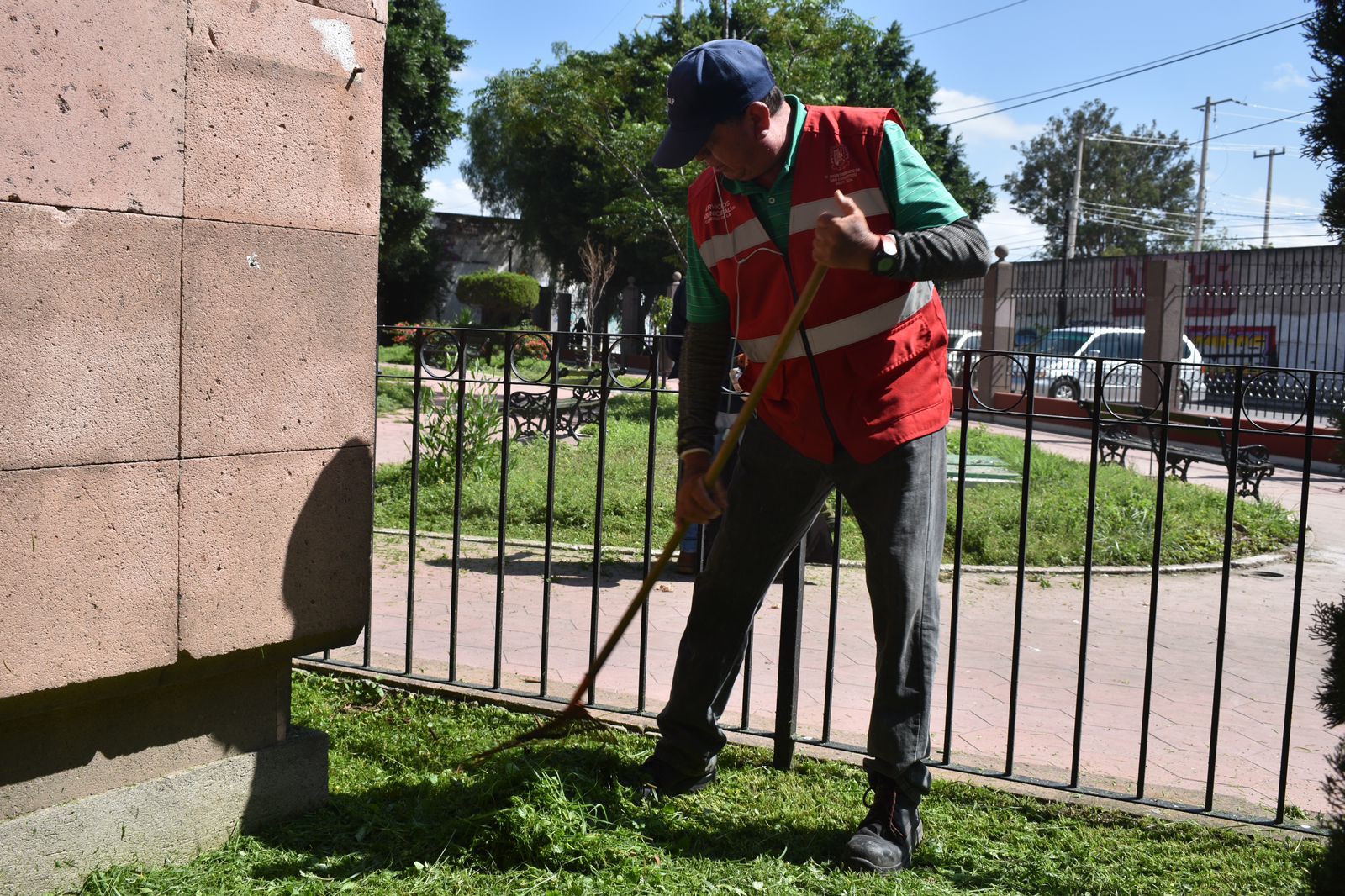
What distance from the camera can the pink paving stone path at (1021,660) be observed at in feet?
14.3

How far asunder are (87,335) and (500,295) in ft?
104

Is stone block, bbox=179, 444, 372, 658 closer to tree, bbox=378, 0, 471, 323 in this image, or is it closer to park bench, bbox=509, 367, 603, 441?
park bench, bbox=509, 367, 603, 441

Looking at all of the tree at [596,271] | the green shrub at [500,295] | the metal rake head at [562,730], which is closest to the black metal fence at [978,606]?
the metal rake head at [562,730]

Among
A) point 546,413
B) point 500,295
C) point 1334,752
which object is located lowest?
point 1334,752

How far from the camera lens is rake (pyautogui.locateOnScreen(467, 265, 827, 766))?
271 cm

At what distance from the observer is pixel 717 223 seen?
313cm

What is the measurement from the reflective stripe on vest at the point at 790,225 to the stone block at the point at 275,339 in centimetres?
92

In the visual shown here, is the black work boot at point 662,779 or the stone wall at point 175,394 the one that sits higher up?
the stone wall at point 175,394

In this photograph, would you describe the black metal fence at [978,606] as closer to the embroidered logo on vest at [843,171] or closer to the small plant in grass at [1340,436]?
the small plant in grass at [1340,436]

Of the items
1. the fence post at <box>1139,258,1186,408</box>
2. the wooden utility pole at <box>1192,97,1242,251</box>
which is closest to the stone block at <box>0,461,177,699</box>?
the fence post at <box>1139,258,1186,408</box>

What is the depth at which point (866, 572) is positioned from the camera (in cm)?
303

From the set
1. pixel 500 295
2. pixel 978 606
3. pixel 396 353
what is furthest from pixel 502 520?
pixel 500 295

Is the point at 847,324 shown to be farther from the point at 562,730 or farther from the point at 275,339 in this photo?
the point at 562,730

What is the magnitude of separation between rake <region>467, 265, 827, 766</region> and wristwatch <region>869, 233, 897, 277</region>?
0.11 meters
